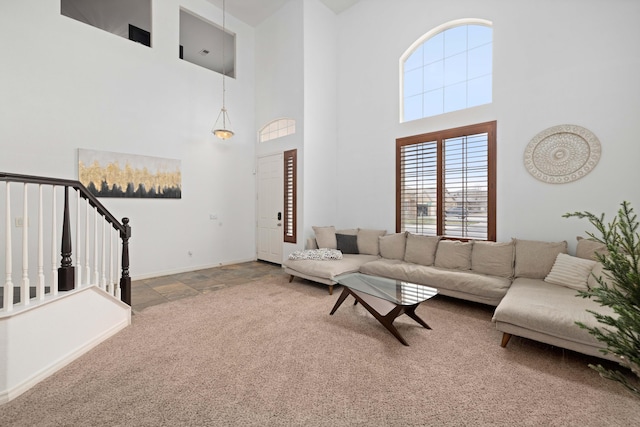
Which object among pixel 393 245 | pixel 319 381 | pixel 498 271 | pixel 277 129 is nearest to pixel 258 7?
pixel 277 129

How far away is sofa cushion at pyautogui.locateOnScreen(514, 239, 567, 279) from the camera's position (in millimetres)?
3307

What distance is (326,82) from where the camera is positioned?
573 cm

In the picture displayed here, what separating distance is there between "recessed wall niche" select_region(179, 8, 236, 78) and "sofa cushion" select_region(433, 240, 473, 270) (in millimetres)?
5357

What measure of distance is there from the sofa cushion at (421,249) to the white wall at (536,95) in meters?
0.73

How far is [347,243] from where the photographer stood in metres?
5.06

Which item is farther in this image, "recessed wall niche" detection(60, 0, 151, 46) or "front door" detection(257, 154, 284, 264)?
"front door" detection(257, 154, 284, 264)

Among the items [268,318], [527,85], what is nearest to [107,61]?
[268,318]

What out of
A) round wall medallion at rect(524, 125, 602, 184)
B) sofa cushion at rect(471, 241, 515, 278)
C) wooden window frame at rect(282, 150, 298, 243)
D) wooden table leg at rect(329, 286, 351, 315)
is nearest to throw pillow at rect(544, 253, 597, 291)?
sofa cushion at rect(471, 241, 515, 278)

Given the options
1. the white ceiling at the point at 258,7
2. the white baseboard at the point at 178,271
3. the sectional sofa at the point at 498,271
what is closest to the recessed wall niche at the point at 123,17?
the white ceiling at the point at 258,7

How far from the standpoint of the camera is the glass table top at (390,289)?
9.05ft

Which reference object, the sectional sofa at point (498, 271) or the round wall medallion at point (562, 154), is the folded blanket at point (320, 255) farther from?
the round wall medallion at point (562, 154)

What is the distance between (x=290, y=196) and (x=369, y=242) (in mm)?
1773

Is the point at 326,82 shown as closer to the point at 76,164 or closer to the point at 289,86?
the point at 289,86

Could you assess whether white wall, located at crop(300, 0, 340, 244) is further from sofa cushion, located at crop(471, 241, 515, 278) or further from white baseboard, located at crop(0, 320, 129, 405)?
white baseboard, located at crop(0, 320, 129, 405)
